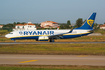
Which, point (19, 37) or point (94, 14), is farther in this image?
point (94, 14)

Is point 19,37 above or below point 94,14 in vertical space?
below

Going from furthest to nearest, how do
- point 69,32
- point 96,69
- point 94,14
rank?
point 94,14, point 69,32, point 96,69

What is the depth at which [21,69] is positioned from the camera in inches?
496

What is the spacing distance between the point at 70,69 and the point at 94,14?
3553 cm

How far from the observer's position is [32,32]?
42.7 metres

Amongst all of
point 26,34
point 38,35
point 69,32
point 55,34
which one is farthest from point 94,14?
point 26,34

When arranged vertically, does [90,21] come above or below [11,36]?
above

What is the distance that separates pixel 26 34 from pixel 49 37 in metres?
6.16

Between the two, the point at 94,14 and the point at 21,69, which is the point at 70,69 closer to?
the point at 21,69

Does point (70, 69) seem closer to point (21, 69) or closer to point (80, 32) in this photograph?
point (21, 69)

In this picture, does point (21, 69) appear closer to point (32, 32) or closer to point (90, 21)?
point (32, 32)

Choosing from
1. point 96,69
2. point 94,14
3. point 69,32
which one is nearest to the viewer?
point 96,69

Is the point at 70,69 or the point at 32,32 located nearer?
the point at 70,69

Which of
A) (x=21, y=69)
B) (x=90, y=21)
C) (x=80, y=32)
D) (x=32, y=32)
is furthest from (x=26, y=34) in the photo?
(x=21, y=69)
